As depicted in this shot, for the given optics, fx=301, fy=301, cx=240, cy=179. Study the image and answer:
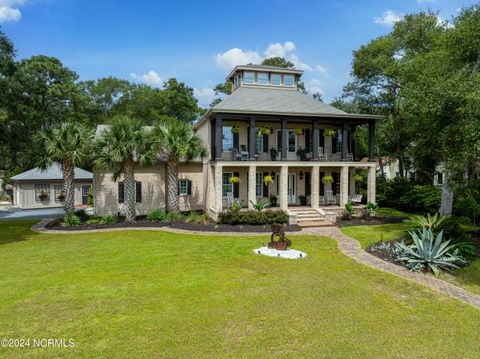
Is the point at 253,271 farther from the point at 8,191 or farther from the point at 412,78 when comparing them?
the point at 8,191

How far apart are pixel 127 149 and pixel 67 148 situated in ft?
12.2

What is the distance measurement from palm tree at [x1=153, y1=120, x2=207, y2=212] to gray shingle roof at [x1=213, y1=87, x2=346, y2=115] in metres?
2.48

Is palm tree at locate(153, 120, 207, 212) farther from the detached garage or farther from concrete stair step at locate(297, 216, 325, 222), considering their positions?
the detached garage

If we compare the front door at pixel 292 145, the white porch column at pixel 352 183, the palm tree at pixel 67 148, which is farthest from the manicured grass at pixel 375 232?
the palm tree at pixel 67 148

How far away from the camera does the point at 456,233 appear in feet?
41.7

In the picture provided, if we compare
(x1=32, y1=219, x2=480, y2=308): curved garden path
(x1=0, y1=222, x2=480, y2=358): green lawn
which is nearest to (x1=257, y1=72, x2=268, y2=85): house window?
(x1=32, y1=219, x2=480, y2=308): curved garden path

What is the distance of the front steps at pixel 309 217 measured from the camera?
17859 millimetres

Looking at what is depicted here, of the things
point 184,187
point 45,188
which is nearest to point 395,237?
point 184,187

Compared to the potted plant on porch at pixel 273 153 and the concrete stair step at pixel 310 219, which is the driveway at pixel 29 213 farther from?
the concrete stair step at pixel 310 219

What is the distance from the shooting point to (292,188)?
22312mm

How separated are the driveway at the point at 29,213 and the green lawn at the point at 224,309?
523 inches

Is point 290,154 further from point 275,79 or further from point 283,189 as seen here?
point 275,79

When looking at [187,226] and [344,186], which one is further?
[344,186]

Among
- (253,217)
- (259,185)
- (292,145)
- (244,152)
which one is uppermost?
A: (292,145)
